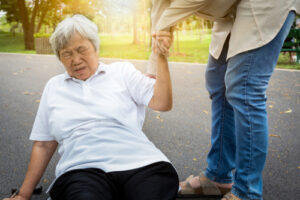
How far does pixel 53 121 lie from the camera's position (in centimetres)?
185

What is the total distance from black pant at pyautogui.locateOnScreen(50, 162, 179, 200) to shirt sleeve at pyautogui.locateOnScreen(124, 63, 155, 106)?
0.41 m

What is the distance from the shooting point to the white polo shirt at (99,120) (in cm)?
176

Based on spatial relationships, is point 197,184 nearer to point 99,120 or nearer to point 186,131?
point 99,120

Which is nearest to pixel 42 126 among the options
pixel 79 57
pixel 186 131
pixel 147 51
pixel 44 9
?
pixel 79 57

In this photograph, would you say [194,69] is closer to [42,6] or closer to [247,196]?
[247,196]

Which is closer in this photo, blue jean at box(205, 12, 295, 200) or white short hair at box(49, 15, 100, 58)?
blue jean at box(205, 12, 295, 200)

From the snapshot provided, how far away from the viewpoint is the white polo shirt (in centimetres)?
176

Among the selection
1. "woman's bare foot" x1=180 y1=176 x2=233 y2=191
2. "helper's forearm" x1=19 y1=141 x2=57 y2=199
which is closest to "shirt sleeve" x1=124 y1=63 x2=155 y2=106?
"helper's forearm" x1=19 y1=141 x2=57 y2=199

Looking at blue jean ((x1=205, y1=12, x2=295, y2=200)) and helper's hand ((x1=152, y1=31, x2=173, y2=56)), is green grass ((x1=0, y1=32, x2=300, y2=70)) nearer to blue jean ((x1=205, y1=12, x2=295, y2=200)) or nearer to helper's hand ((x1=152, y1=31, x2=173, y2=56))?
blue jean ((x1=205, y1=12, x2=295, y2=200))

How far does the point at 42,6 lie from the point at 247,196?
82.8 feet

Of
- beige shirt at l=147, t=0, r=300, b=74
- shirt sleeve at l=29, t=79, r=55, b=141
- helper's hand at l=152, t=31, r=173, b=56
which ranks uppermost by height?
beige shirt at l=147, t=0, r=300, b=74

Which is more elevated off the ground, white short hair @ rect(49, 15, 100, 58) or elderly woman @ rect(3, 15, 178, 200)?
white short hair @ rect(49, 15, 100, 58)

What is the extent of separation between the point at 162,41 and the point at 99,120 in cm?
59

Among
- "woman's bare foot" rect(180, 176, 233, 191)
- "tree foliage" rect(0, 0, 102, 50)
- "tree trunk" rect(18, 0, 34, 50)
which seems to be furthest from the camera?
"tree foliage" rect(0, 0, 102, 50)
